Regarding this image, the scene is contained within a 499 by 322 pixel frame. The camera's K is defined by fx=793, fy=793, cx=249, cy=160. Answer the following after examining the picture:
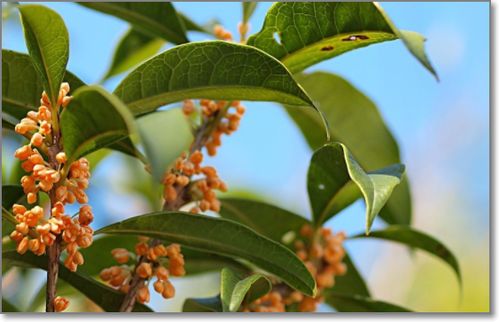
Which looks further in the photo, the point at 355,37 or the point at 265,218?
the point at 265,218

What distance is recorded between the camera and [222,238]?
113cm

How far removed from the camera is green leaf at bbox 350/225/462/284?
4.59ft

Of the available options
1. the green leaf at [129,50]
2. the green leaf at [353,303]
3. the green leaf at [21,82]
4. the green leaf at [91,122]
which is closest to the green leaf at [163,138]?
the green leaf at [91,122]

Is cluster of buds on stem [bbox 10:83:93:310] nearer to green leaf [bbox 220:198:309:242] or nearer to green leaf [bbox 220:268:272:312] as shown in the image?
green leaf [bbox 220:268:272:312]

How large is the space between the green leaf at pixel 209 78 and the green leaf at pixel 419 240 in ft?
1.68

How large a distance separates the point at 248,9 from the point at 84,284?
1.96 ft

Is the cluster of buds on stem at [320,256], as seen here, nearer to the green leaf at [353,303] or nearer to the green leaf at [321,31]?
the green leaf at [353,303]

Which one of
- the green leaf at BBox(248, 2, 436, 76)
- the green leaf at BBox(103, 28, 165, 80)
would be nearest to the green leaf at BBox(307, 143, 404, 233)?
the green leaf at BBox(248, 2, 436, 76)

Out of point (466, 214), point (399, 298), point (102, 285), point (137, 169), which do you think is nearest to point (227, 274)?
point (102, 285)

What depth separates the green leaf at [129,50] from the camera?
5.42 ft

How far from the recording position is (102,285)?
115cm

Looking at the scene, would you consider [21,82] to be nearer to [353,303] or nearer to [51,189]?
[51,189]

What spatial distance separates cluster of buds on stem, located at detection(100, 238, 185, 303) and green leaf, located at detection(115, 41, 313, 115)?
0.21 meters

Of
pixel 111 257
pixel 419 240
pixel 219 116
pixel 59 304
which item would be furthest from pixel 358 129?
pixel 59 304
